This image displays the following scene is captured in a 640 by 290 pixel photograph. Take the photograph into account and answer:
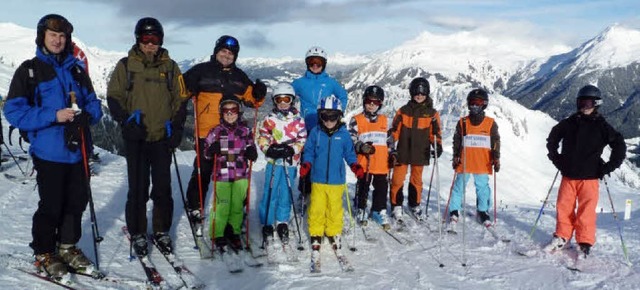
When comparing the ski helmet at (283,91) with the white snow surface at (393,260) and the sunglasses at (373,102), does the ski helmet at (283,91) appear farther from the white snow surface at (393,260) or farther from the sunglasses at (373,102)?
the white snow surface at (393,260)

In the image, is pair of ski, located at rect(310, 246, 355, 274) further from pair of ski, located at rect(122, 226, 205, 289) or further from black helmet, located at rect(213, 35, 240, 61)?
black helmet, located at rect(213, 35, 240, 61)

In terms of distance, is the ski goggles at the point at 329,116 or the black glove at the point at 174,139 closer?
the black glove at the point at 174,139

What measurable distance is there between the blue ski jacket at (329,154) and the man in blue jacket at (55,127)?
282 cm

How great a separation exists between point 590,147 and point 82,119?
671 cm

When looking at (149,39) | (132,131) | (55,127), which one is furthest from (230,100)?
(55,127)

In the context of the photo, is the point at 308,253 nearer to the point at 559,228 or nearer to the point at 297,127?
the point at 297,127

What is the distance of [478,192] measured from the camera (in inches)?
350

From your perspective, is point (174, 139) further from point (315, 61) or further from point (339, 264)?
point (315, 61)

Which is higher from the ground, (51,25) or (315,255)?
(51,25)

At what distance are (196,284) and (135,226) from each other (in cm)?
129

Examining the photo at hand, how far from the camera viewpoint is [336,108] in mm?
6973

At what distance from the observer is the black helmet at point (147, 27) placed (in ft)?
19.1

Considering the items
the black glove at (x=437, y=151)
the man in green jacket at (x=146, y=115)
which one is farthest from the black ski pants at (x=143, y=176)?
the black glove at (x=437, y=151)

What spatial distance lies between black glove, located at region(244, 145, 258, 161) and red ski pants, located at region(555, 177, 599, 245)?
4544mm
